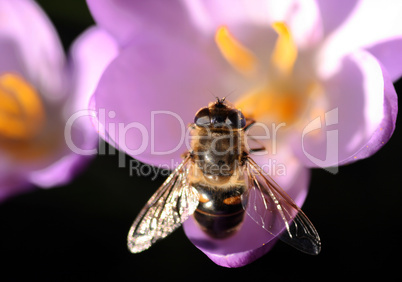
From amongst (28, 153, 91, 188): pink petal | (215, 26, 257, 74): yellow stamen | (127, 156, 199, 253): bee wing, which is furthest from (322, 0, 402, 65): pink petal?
(28, 153, 91, 188): pink petal

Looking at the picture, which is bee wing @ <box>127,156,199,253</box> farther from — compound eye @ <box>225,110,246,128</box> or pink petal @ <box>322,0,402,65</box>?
pink petal @ <box>322,0,402,65</box>

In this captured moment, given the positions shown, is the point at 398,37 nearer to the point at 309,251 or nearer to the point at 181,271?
the point at 309,251

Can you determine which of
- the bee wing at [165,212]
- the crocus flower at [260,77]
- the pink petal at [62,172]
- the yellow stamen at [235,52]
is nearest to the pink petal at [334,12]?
the crocus flower at [260,77]

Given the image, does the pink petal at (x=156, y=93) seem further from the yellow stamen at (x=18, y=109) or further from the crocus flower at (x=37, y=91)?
the yellow stamen at (x=18, y=109)

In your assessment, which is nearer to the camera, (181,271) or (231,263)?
(231,263)

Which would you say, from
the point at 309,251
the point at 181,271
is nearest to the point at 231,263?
the point at 309,251

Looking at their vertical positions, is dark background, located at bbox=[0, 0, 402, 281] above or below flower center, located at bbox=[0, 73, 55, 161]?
below
